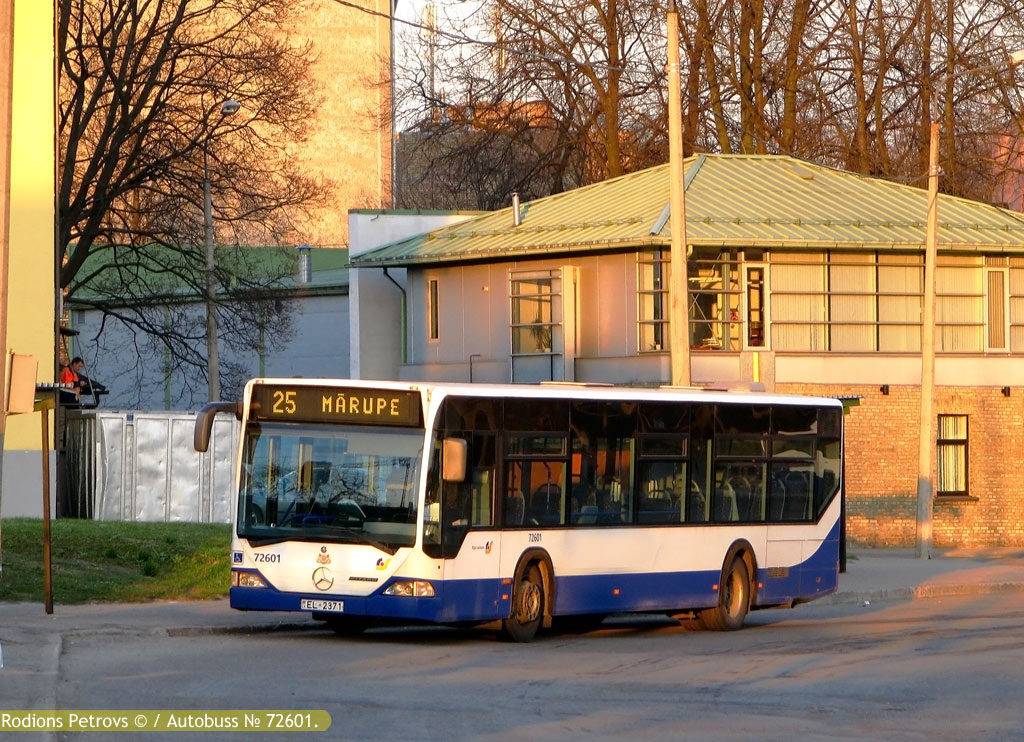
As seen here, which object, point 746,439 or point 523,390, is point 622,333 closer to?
point 746,439

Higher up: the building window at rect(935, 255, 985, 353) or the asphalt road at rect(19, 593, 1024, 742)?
the building window at rect(935, 255, 985, 353)

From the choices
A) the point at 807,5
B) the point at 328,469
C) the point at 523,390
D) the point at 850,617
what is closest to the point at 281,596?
the point at 328,469

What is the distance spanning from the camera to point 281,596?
51.1ft

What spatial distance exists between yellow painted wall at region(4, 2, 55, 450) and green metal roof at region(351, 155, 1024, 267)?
10.5 m

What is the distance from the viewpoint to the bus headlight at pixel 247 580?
1566 centimetres

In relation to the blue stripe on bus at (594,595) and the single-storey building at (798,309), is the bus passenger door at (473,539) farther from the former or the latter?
the single-storey building at (798,309)

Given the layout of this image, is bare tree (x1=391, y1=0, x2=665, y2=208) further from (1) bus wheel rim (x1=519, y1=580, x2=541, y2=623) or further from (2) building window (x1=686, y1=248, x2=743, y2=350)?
(1) bus wheel rim (x1=519, y1=580, x2=541, y2=623)

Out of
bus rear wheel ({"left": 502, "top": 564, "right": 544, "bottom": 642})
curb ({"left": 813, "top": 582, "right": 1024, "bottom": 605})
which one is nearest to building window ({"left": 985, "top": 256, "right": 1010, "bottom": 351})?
curb ({"left": 813, "top": 582, "right": 1024, "bottom": 605})

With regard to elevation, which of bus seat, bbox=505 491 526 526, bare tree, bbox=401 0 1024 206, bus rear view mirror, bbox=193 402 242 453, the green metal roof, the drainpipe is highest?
bare tree, bbox=401 0 1024 206

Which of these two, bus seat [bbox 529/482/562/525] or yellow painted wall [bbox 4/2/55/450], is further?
yellow painted wall [bbox 4/2/55/450]

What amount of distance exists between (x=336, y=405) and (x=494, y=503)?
69.0 inches

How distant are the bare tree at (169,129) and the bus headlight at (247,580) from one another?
21.1 meters

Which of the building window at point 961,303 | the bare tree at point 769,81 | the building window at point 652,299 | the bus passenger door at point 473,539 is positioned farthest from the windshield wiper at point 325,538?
the bare tree at point 769,81

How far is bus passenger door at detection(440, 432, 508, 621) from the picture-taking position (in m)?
15.4
